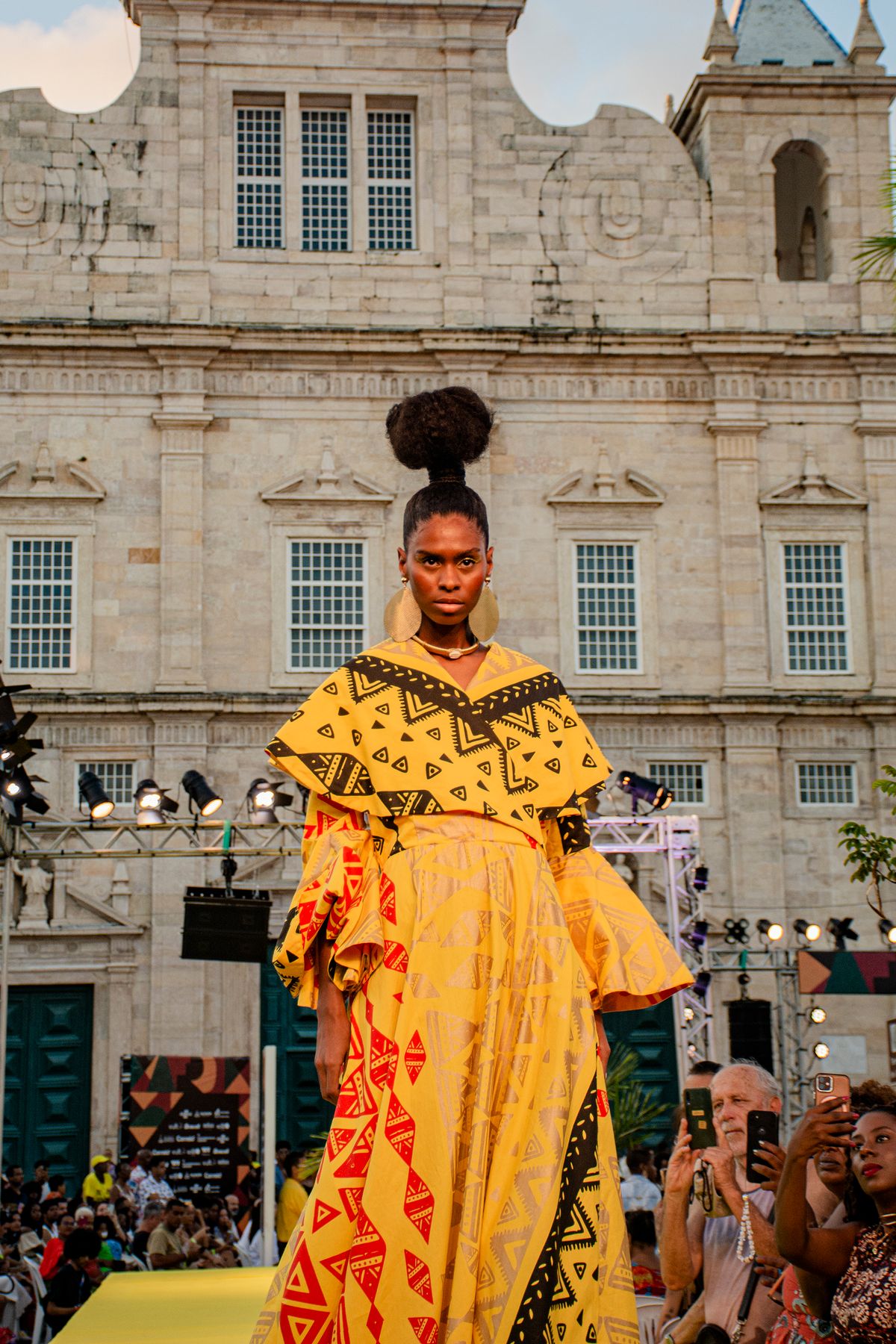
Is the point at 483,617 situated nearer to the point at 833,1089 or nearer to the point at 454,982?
the point at 454,982

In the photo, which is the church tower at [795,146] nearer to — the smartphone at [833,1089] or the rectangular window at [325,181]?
the rectangular window at [325,181]

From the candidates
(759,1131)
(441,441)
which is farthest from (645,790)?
(441,441)

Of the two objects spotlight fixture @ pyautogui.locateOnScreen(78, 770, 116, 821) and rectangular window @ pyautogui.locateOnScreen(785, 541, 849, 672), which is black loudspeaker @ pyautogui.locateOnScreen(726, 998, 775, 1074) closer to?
rectangular window @ pyautogui.locateOnScreen(785, 541, 849, 672)

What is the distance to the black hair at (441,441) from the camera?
457 cm

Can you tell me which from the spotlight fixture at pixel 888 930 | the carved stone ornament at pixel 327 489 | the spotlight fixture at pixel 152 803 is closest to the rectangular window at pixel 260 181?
the carved stone ornament at pixel 327 489

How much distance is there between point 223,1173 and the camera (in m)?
17.9

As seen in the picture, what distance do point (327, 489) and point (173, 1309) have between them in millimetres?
19285

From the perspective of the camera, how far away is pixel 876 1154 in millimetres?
4719

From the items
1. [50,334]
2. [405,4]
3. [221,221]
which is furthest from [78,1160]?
Answer: [405,4]

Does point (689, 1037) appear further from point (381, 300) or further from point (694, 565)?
point (381, 300)

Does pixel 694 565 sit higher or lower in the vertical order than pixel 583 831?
higher

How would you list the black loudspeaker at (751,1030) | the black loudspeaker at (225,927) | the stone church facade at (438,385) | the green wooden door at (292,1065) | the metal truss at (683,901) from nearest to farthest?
the black loudspeaker at (225,927) < the metal truss at (683,901) < the black loudspeaker at (751,1030) < the green wooden door at (292,1065) < the stone church facade at (438,385)

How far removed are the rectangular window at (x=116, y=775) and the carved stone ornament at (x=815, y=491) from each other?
9.74 m

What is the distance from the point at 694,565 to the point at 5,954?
12.2m
